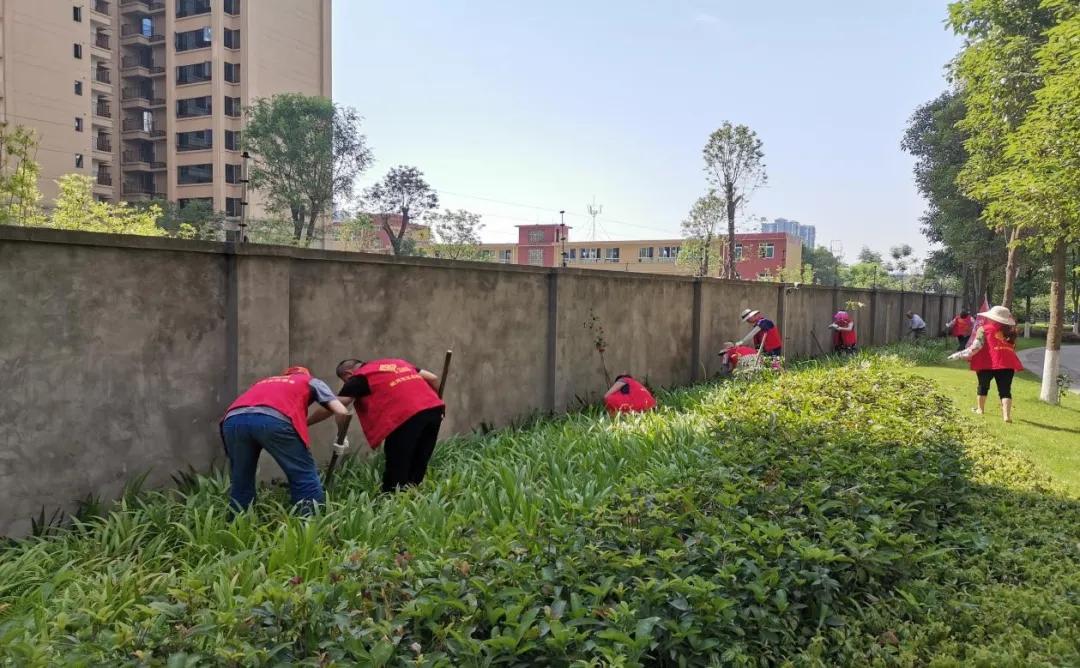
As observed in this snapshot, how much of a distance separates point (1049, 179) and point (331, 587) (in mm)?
9588

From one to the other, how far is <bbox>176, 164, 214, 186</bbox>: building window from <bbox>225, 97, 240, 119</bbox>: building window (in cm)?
352

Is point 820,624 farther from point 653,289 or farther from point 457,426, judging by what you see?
point 653,289

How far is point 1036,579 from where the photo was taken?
12.4 feet

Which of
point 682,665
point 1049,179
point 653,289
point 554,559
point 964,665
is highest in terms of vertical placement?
point 1049,179

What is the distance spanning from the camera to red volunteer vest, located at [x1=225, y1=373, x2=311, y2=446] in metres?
4.44

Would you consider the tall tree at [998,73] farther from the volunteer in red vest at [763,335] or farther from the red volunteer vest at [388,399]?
the red volunteer vest at [388,399]

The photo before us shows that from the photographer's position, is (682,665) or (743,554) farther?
(743,554)

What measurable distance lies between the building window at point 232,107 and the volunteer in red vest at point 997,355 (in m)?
45.6

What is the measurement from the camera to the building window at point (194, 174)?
45406mm

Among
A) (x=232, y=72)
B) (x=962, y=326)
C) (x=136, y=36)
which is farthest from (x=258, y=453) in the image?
(x=136, y=36)

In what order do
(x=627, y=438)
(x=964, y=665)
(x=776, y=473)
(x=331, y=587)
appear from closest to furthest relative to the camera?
(x=331, y=587) → (x=964, y=665) → (x=776, y=473) → (x=627, y=438)

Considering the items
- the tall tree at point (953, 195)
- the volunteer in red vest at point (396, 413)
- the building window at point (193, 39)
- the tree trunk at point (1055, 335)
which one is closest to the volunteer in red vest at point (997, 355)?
the tree trunk at point (1055, 335)

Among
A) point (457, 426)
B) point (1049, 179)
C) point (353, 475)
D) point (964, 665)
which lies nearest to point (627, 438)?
point (457, 426)

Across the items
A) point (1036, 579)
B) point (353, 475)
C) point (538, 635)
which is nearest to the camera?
point (538, 635)
